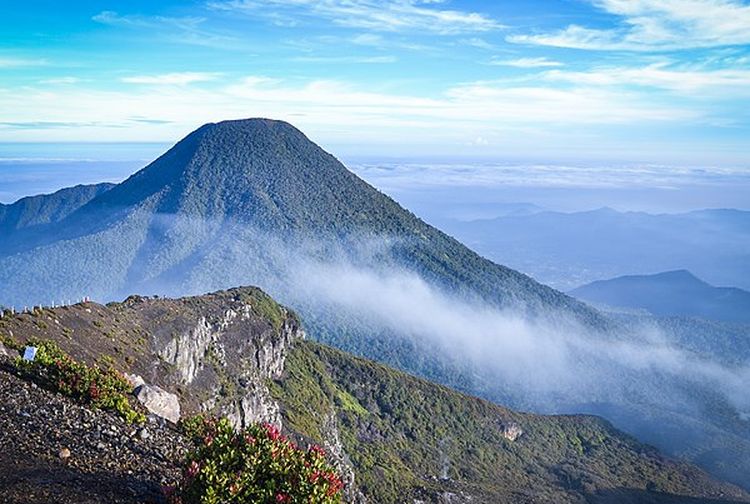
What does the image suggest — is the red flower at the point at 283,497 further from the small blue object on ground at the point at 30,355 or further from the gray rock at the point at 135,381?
the gray rock at the point at 135,381

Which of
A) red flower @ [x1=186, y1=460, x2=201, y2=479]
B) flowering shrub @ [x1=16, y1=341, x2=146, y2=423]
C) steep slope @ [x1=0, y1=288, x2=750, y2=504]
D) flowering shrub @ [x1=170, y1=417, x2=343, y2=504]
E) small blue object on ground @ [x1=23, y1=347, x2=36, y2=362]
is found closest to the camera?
flowering shrub @ [x1=170, y1=417, x2=343, y2=504]

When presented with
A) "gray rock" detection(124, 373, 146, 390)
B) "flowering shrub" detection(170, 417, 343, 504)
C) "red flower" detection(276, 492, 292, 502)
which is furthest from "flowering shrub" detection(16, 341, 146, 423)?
"red flower" detection(276, 492, 292, 502)

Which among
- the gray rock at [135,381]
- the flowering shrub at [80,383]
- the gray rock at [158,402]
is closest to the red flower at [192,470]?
the flowering shrub at [80,383]

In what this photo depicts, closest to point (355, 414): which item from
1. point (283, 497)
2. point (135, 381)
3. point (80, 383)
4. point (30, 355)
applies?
point (135, 381)

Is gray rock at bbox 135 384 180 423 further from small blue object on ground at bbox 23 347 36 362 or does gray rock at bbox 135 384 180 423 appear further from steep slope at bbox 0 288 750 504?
steep slope at bbox 0 288 750 504

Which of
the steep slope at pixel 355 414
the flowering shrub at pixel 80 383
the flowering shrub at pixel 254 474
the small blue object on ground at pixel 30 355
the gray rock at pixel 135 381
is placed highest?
the flowering shrub at pixel 254 474

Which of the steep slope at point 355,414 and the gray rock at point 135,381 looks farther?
the steep slope at point 355,414

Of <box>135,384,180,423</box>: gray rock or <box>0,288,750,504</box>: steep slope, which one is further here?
<box>0,288,750,504</box>: steep slope
